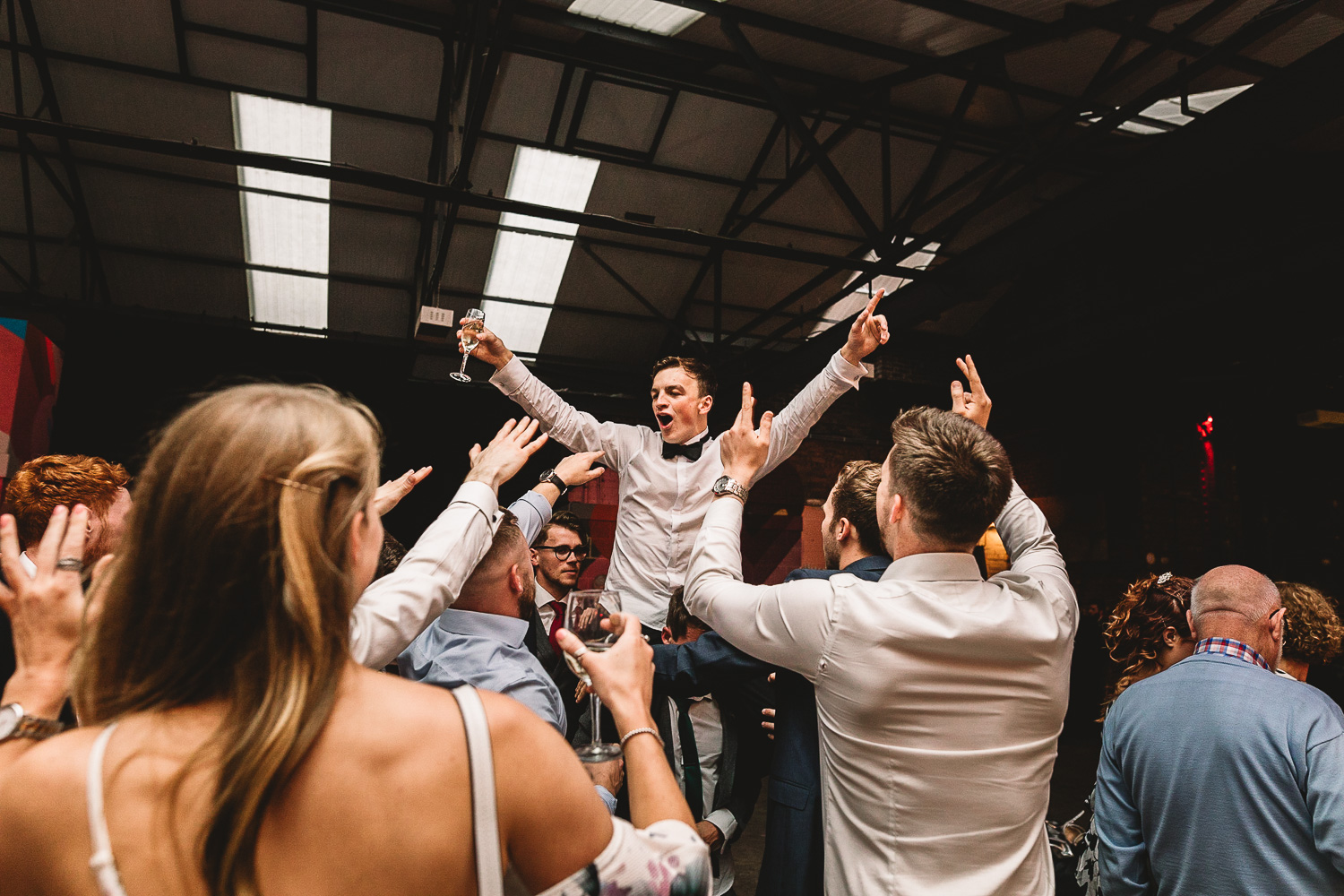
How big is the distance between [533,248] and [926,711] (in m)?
7.06

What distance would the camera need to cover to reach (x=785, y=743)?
5.74ft

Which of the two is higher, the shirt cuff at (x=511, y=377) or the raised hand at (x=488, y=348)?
the raised hand at (x=488, y=348)

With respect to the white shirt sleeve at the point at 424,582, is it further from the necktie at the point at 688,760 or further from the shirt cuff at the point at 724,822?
the shirt cuff at the point at 724,822

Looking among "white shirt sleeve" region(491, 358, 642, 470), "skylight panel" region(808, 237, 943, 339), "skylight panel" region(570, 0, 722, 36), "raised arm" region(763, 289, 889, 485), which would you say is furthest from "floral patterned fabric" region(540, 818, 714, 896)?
"skylight panel" region(808, 237, 943, 339)

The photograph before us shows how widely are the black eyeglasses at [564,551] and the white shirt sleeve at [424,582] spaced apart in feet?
7.63

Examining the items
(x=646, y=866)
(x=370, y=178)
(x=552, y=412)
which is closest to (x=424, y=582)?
(x=646, y=866)

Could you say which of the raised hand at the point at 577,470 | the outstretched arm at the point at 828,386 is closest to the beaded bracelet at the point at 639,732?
the raised hand at the point at 577,470

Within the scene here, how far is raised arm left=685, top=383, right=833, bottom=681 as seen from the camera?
154cm

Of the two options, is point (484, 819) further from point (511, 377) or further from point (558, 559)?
point (558, 559)

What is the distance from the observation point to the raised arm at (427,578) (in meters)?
1.29

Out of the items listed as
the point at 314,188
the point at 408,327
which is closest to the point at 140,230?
the point at 314,188

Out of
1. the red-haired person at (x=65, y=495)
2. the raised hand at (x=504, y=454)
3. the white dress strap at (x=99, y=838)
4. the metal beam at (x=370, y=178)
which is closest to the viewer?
the white dress strap at (x=99, y=838)

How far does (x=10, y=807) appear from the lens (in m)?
0.75

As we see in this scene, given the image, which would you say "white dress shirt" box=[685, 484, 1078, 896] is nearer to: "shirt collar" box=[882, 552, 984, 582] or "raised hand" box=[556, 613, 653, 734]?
"shirt collar" box=[882, 552, 984, 582]
